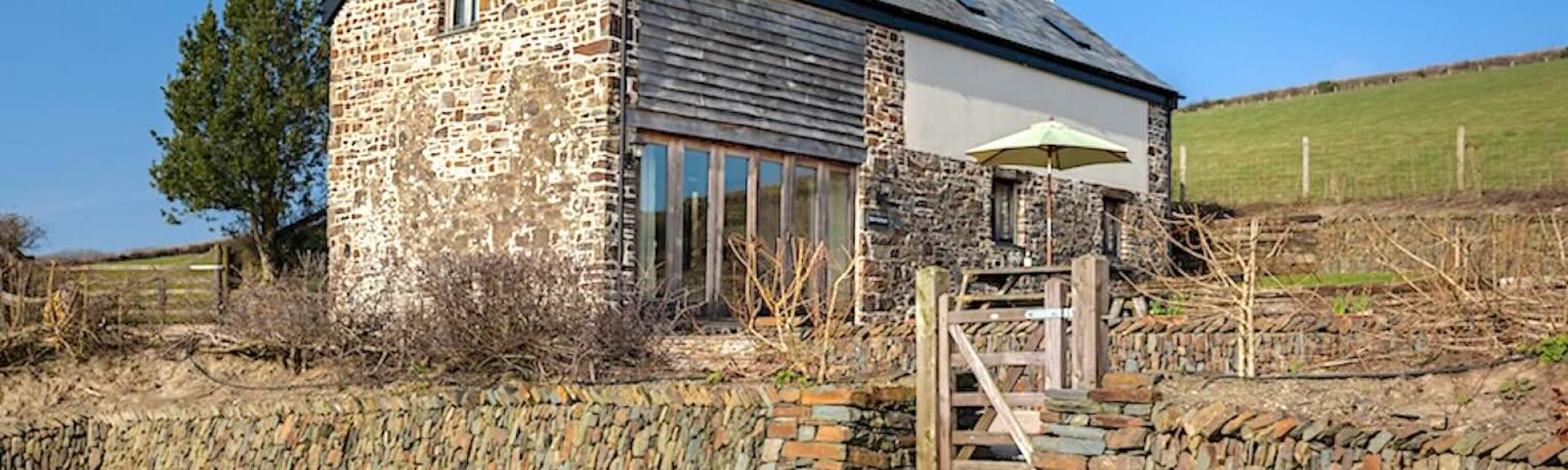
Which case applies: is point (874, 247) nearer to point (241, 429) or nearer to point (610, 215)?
point (610, 215)

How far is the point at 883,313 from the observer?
71.6 feet

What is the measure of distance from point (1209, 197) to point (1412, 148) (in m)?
6.38

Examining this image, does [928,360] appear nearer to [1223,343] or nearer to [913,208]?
[1223,343]

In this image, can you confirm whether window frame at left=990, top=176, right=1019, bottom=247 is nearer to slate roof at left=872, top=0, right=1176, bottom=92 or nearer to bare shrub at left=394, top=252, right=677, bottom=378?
slate roof at left=872, top=0, right=1176, bottom=92

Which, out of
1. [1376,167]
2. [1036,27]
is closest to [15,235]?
[1036,27]

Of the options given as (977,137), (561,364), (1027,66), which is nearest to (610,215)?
(561,364)

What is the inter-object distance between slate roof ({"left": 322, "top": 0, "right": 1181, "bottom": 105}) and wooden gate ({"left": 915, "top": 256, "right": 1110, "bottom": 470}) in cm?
940

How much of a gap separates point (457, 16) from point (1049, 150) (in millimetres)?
7282

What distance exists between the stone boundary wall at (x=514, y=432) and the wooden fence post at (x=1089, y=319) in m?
1.65

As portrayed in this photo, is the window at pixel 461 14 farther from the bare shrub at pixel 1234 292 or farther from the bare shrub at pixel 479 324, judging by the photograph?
the bare shrub at pixel 1234 292

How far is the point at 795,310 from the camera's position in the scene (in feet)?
53.0

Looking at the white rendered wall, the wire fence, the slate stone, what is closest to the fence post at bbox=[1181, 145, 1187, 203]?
the wire fence

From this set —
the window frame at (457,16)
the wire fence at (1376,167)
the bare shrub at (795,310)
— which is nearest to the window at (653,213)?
the bare shrub at (795,310)

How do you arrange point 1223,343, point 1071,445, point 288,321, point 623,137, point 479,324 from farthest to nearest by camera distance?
1. point 288,321
2. point 623,137
3. point 479,324
4. point 1223,343
5. point 1071,445
